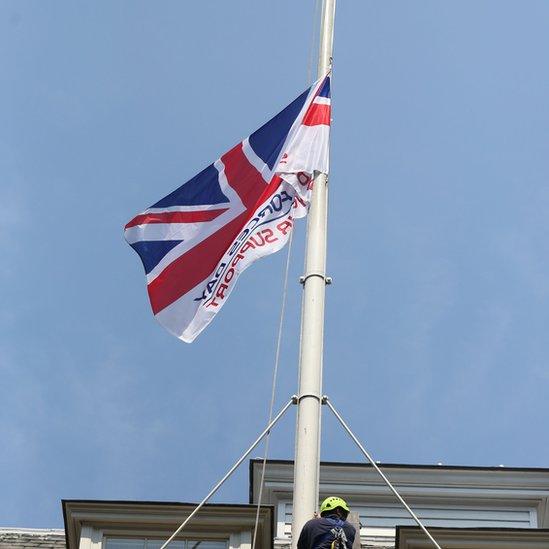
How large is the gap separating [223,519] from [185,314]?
11.4ft

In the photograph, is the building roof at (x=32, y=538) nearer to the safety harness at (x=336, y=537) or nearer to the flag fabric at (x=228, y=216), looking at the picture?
the flag fabric at (x=228, y=216)

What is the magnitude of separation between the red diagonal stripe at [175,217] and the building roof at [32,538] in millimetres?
5143

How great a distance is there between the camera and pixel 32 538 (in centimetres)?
2192

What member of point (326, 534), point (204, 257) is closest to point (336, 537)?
point (326, 534)

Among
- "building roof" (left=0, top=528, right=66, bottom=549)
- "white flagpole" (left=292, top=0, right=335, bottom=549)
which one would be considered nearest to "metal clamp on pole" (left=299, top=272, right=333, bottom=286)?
"white flagpole" (left=292, top=0, right=335, bottom=549)

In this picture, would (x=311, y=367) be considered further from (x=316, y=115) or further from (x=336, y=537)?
(x=316, y=115)

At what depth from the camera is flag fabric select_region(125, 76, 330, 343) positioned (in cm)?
1764

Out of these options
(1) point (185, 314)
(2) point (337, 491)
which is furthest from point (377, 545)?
(1) point (185, 314)

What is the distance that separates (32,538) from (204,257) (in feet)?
19.6

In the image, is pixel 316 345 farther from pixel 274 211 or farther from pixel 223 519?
pixel 223 519

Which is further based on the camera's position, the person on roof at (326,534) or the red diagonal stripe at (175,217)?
the red diagonal stripe at (175,217)

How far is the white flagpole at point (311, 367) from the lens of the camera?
48.9 feet

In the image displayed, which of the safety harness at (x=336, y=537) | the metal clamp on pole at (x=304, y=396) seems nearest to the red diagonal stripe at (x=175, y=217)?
the metal clamp on pole at (x=304, y=396)

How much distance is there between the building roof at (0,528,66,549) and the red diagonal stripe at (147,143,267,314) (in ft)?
16.9
